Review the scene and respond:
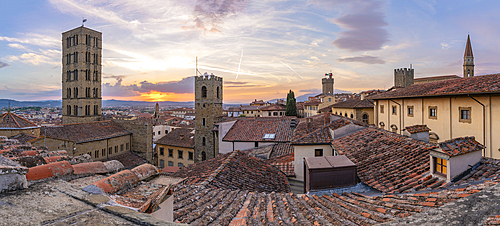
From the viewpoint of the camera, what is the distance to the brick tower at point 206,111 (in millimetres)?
34188

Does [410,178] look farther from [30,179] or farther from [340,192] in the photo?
[30,179]

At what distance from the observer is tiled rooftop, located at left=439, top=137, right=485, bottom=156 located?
5605 mm

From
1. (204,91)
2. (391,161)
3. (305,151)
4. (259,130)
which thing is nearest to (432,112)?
(305,151)

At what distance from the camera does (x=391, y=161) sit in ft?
25.8

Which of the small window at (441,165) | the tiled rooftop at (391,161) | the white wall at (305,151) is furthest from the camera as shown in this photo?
the white wall at (305,151)

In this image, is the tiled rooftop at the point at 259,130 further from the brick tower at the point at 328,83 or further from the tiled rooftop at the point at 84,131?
the brick tower at the point at 328,83

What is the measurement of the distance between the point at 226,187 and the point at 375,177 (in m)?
4.68

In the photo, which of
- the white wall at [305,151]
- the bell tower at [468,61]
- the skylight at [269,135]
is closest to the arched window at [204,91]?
the skylight at [269,135]

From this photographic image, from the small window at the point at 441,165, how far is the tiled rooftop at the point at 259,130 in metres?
19.5

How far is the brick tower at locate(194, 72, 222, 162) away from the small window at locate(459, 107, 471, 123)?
27.0 m

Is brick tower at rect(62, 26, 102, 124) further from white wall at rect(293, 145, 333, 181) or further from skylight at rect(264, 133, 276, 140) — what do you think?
white wall at rect(293, 145, 333, 181)

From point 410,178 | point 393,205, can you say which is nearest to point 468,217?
point 393,205

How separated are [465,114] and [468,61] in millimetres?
71573

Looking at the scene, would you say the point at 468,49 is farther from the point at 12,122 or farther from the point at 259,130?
the point at 12,122
